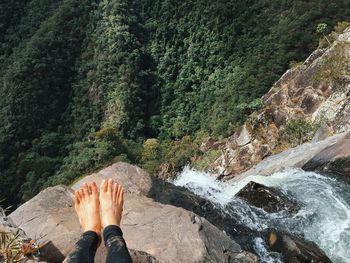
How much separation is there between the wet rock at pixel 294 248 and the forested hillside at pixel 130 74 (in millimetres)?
25356

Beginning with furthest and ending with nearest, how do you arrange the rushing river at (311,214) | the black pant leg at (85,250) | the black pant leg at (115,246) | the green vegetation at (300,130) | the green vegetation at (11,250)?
the green vegetation at (300,130) → the rushing river at (311,214) → the green vegetation at (11,250) → the black pant leg at (85,250) → the black pant leg at (115,246)

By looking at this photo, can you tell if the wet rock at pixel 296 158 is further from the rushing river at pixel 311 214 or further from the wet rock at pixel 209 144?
the wet rock at pixel 209 144

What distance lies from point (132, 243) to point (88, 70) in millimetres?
55902

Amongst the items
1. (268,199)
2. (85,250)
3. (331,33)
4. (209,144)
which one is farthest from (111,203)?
(209,144)

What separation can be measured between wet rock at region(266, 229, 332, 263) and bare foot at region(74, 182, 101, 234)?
4.20m

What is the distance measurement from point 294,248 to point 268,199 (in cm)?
245

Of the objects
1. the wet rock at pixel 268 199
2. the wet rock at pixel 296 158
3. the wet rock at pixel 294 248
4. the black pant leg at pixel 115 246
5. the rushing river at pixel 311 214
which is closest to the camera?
the black pant leg at pixel 115 246

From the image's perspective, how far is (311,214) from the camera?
9.84m

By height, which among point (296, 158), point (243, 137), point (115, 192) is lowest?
point (243, 137)

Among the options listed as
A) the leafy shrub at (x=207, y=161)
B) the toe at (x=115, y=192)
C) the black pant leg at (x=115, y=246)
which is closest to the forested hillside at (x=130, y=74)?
the leafy shrub at (x=207, y=161)

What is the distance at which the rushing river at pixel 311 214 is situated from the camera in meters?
8.88

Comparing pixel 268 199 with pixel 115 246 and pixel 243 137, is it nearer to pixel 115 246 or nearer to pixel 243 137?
pixel 115 246

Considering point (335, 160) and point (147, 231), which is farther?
point (335, 160)

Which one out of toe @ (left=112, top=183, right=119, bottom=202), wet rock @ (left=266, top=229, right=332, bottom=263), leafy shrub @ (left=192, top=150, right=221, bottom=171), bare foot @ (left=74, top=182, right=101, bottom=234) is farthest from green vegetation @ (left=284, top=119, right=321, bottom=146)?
bare foot @ (left=74, top=182, right=101, bottom=234)
